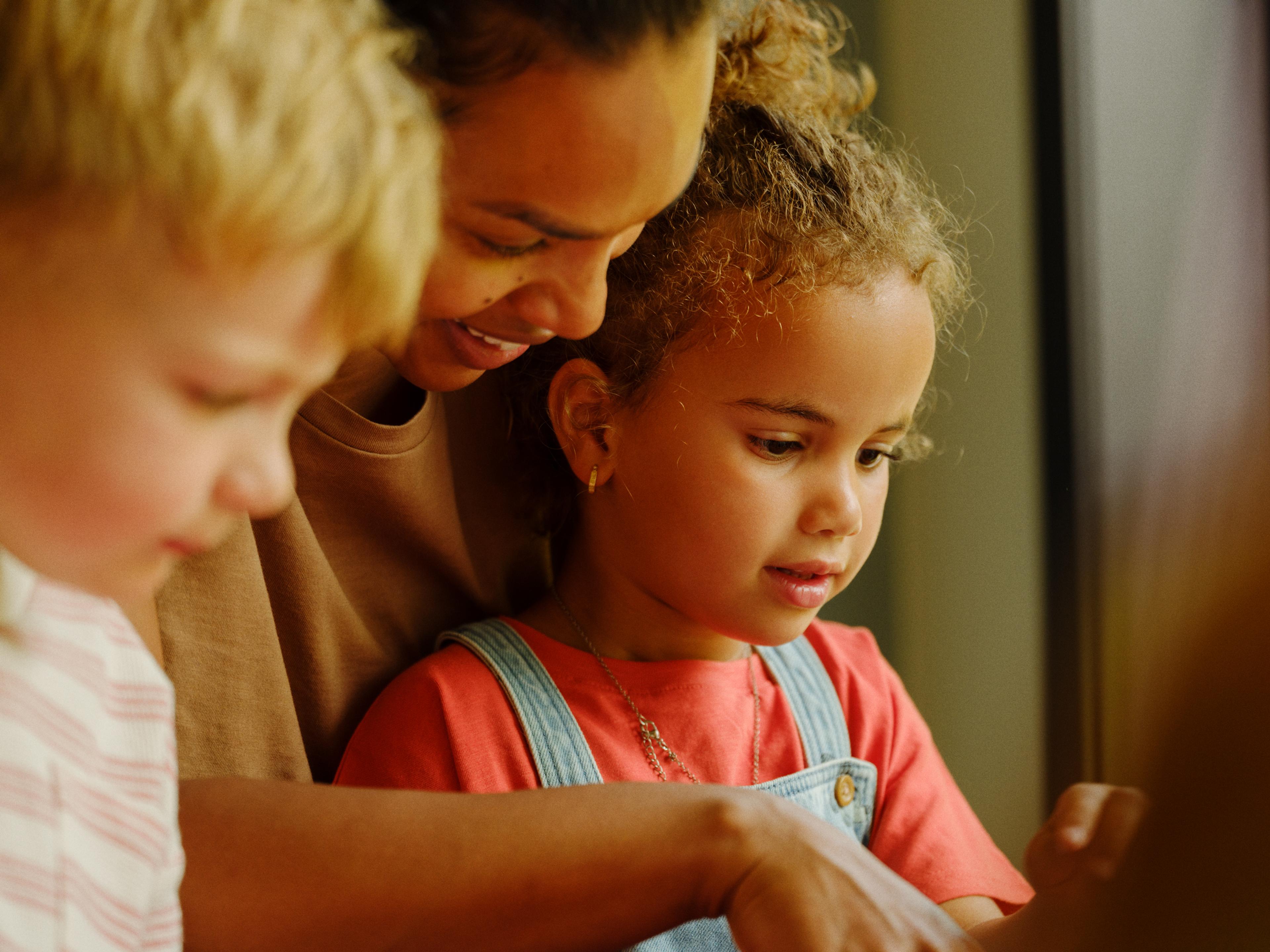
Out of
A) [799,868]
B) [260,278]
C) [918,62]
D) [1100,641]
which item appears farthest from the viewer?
[918,62]

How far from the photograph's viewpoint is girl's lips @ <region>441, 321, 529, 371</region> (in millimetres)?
809

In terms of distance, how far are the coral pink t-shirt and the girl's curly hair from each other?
18cm

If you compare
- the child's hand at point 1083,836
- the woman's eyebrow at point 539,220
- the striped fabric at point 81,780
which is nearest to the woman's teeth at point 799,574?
the child's hand at point 1083,836

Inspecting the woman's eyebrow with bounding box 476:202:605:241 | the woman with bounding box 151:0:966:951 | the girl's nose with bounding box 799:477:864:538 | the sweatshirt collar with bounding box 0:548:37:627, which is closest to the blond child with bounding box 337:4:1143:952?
the girl's nose with bounding box 799:477:864:538

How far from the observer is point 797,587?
0.95 meters

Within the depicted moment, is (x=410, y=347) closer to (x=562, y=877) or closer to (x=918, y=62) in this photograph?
(x=562, y=877)

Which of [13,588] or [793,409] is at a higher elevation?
[793,409]

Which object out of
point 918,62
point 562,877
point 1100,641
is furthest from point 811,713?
point 918,62

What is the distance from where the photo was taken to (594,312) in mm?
745

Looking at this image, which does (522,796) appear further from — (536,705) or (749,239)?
(749,239)

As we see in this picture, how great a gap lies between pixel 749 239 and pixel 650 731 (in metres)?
0.40

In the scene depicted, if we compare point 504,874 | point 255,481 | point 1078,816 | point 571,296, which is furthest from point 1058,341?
point 255,481

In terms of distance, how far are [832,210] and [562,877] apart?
1.81 ft

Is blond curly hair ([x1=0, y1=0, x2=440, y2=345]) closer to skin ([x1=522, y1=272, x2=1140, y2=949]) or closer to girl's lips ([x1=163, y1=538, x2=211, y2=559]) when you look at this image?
girl's lips ([x1=163, y1=538, x2=211, y2=559])
